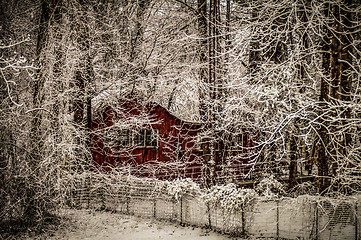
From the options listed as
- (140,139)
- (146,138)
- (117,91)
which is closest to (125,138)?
(140,139)

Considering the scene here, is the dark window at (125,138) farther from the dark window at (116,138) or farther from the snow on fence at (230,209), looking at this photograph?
the snow on fence at (230,209)

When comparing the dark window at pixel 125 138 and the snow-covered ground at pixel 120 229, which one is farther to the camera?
the dark window at pixel 125 138

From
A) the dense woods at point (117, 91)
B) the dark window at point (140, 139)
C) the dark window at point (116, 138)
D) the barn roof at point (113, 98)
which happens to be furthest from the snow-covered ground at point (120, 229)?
the dark window at point (140, 139)

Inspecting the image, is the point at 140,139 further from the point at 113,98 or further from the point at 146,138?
the point at 113,98

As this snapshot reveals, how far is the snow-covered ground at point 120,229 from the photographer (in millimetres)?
9633

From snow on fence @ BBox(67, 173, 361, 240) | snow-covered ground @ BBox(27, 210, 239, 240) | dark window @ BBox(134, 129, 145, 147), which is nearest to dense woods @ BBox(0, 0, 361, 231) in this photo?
snow on fence @ BBox(67, 173, 361, 240)

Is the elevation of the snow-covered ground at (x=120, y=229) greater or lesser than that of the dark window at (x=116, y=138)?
lesser

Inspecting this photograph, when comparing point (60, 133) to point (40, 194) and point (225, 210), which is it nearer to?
point (40, 194)

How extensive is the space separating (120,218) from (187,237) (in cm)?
325

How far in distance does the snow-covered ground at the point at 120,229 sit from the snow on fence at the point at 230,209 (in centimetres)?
48

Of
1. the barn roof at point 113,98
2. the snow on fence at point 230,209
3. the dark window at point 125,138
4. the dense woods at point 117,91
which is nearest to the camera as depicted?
the dense woods at point 117,91

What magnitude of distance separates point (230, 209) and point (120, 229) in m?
3.74

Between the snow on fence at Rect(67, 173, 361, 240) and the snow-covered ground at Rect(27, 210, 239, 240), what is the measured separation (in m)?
0.48

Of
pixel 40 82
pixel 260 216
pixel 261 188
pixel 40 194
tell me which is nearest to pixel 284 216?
pixel 260 216
